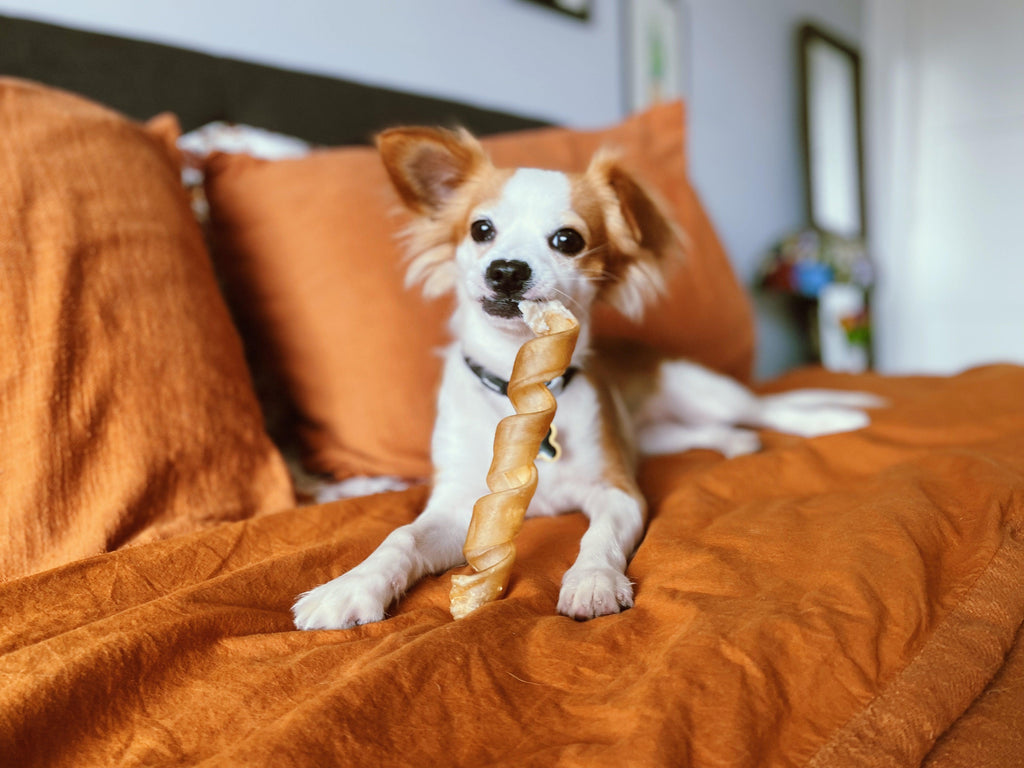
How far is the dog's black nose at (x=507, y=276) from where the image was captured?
103 cm

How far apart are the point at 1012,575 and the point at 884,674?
0.25m

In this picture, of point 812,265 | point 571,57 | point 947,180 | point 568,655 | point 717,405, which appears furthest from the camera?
point 947,180

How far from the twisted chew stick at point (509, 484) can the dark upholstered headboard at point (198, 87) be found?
1147 mm

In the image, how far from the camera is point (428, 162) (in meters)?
1.28

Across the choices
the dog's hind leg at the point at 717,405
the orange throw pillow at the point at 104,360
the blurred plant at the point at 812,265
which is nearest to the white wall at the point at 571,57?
the blurred plant at the point at 812,265

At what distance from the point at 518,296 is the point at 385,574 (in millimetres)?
426

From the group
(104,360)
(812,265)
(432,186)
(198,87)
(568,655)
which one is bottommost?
(568,655)

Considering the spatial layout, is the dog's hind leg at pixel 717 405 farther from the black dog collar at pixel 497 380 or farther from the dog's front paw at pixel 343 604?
the dog's front paw at pixel 343 604

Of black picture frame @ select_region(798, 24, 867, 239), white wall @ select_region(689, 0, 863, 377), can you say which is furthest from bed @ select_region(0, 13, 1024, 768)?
black picture frame @ select_region(798, 24, 867, 239)

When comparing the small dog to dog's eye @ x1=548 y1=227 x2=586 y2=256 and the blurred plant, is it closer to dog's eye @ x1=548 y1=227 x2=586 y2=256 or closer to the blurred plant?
dog's eye @ x1=548 y1=227 x2=586 y2=256

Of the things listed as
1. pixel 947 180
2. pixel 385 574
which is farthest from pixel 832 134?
pixel 385 574

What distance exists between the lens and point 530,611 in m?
0.79

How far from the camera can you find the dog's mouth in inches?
41.0

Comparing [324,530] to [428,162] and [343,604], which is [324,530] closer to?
[343,604]
